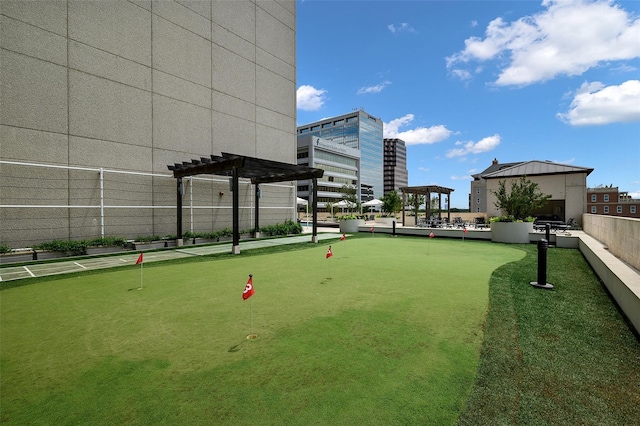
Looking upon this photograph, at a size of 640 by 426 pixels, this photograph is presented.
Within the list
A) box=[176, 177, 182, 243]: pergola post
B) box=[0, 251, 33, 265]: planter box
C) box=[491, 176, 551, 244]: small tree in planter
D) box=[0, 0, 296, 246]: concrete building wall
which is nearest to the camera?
box=[0, 251, 33, 265]: planter box

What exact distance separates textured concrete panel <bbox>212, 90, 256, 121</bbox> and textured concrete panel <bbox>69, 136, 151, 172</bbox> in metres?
6.36

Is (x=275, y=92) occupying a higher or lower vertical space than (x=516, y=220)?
higher

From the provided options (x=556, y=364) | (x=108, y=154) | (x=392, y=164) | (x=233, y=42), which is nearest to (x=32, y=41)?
(x=108, y=154)

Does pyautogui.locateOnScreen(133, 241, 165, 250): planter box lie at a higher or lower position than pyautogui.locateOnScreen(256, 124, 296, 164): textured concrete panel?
lower

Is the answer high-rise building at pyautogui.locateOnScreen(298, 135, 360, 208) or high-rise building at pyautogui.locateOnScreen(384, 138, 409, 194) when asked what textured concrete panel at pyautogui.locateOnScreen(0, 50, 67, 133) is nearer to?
high-rise building at pyautogui.locateOnScreen(298, 135, 360, 208)

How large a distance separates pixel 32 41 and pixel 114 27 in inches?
157

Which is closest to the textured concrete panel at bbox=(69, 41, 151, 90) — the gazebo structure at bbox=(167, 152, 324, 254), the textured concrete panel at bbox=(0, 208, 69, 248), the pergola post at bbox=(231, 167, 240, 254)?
the gazebo structure at bbox=(167, 152, 324, 254)

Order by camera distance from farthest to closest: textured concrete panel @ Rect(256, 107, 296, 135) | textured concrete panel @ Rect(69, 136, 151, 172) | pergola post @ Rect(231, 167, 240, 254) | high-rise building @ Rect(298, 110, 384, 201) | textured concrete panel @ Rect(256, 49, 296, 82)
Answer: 1. high-rise building @ Rect(298, 110, 384, 201)
2. textured concrete panel @ Rect(256, 49, 296, 82)
3. textured concrete panel @ Rect(256, 107, 296, 135)
4. textured concrete panel @ Rect(69, 136, 151, 172)
5. pergola post @ Rect(231, 167, 240, 254)

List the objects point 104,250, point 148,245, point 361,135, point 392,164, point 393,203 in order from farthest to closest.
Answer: point 392,164 < point 361,135 < point 393,203 < point 148,245 < point 104,250

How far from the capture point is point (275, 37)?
2580cm

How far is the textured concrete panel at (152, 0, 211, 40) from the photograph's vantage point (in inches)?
703

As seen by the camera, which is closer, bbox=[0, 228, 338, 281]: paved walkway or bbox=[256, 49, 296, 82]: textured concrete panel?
bbox=[0, 228, 338, 281]: paved walkway

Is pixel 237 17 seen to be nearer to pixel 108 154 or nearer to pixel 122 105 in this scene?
pixel 122 105

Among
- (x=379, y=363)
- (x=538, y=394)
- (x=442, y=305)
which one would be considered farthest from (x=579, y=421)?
(x=442, y=305)
